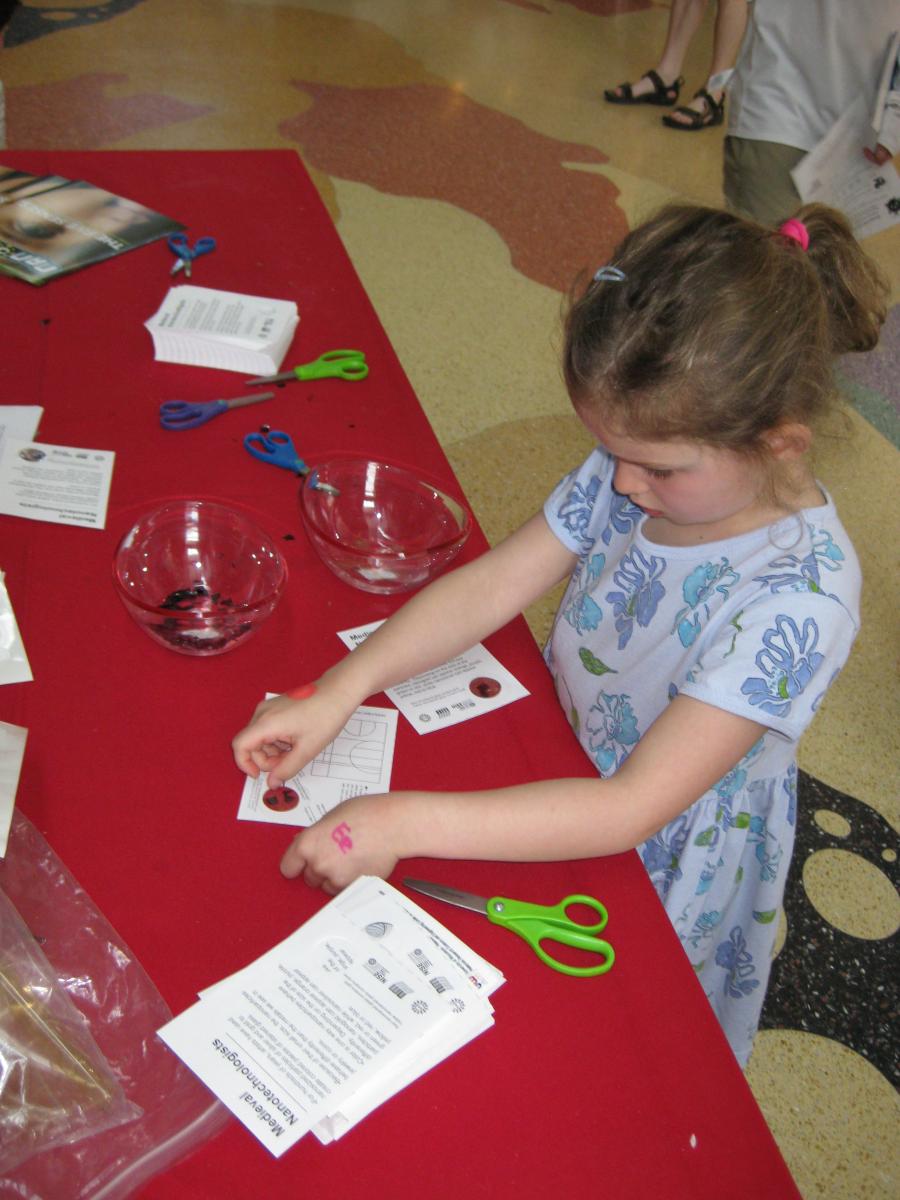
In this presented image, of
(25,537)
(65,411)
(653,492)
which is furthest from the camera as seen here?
(65,411)

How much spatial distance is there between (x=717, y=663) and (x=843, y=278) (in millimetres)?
362

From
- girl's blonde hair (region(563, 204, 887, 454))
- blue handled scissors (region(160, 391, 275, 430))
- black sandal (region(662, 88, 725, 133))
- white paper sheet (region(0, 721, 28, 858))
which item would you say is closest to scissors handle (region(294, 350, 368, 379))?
blue handled scissors (region(160, 391, 275, 430))

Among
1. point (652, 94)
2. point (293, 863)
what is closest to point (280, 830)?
point (293, 863)

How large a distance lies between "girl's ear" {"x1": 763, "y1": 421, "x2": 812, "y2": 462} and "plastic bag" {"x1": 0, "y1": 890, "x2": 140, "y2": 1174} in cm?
71

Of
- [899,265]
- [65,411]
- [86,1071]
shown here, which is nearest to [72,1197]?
[86,1071]

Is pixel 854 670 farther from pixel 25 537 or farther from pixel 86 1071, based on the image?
pixel 86 1071

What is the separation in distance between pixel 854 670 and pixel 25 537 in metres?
1.63

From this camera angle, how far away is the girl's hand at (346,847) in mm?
848

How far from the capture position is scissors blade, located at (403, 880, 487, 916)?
2.80 feet

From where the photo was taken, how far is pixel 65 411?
1.29 meters

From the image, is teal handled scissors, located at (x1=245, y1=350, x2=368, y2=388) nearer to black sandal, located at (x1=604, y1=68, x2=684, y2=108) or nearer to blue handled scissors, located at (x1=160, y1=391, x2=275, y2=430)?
blue handled scissors, located at (x1=160, y1=391, x2=275, y2=430)

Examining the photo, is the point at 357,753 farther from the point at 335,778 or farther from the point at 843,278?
the point at 843,278

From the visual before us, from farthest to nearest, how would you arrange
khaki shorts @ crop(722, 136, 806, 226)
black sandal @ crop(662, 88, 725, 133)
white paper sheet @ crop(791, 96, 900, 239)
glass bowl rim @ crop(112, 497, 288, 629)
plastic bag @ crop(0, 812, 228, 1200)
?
black sandal @ crop(662, 88, 725, 133) < khaki shorts @ crop(722, 136, 806, 226) < white paper sheet @ crop(791, 96, 900, 239) < glass bowl rim @ crop(112, 497, 288, 629) < plastic bag @ crop(0, 812, 228, 1200)

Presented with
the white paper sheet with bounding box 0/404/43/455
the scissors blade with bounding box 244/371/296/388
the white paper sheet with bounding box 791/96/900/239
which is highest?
the white paper sheet with bounding box 791/96/900/239
